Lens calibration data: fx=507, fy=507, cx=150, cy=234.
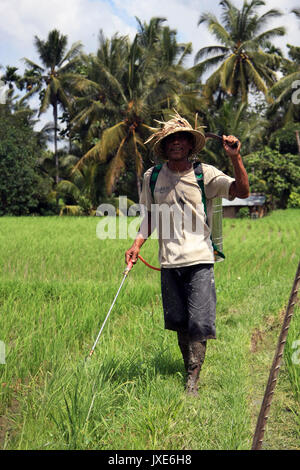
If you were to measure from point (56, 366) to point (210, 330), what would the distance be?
2.61 feet

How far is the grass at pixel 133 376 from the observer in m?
1.95

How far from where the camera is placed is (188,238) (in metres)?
2.55

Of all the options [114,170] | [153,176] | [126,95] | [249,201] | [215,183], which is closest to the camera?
[215,183]

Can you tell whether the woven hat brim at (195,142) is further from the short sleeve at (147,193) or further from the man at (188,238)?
the short sleeve at (147,193)

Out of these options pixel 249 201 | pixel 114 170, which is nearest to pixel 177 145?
pixel 114 170

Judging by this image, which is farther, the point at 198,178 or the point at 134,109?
the point at 134,109

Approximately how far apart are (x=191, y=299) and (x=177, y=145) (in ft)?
2.55

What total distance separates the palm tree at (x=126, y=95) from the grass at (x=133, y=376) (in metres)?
14.7

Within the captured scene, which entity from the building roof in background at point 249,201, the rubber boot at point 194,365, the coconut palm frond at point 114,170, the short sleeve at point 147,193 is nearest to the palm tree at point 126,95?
the coconut palm frond at point 114,170

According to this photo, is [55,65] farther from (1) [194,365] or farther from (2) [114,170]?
(1) [194,365]

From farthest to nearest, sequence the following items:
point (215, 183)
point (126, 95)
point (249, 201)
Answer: point (249, 201) → point (126, 95) → point (215, 183)

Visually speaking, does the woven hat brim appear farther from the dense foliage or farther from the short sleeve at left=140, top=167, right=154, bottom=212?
the dense foliage

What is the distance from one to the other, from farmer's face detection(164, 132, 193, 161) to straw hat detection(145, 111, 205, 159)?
4 centimetres
